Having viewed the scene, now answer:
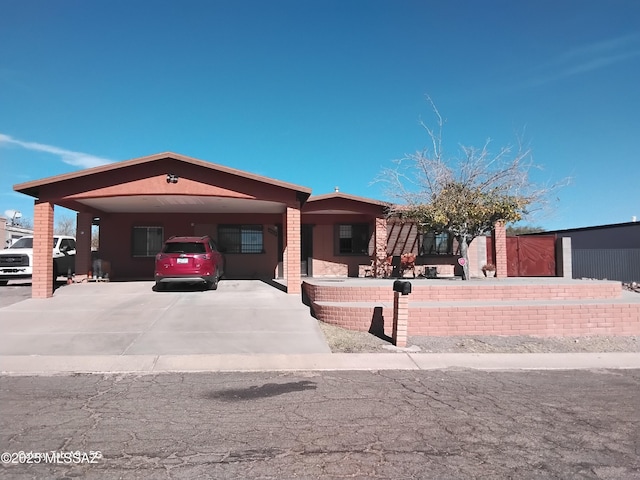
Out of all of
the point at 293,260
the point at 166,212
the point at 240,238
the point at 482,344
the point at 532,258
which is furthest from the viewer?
the point at 532,258

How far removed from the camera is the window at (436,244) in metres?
20.7

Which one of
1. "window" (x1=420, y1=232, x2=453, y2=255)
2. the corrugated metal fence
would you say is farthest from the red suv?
the corrugated metal fence

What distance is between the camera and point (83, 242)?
701 inches

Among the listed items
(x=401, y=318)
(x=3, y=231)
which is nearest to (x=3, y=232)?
(x=3, y=231)

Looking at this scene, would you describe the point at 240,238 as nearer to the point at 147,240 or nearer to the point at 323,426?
the point at 147,240

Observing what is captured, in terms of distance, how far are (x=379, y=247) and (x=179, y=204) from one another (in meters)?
8.02

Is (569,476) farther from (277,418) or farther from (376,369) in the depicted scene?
(376,369)

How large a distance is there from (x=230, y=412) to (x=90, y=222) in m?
14.9

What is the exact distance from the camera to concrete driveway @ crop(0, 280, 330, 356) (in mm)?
8750

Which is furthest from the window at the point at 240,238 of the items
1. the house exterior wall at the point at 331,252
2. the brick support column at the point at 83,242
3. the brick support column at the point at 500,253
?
the brick support column at the point at 500,253

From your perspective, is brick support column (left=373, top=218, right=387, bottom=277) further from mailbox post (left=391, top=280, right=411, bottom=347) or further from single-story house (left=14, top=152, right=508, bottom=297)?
mailbox post (left=391, top=280, right=411, bottom=347)

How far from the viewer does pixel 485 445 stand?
4559mm

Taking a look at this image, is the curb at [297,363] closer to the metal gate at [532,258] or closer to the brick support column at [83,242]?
the brick support column at [83,242]

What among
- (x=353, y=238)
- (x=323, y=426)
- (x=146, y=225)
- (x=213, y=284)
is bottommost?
(x=323, y=426)
